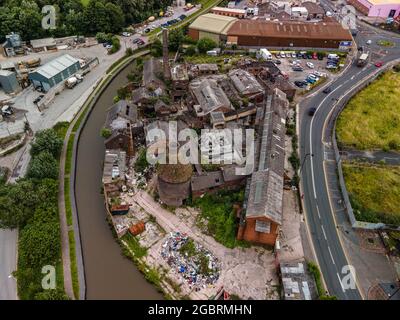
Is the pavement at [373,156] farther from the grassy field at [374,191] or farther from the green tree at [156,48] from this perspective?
the green tree at [156,48]

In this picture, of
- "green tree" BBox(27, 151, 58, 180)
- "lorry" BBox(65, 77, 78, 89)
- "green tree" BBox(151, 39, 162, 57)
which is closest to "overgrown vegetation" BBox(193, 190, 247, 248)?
"green tree" BBox(27, 151, 58, 180)

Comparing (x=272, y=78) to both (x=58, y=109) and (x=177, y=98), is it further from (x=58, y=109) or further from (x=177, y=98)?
(x=58, y=109)

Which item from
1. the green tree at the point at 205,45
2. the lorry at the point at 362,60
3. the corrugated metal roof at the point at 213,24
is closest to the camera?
the lorry at the point at 362,60

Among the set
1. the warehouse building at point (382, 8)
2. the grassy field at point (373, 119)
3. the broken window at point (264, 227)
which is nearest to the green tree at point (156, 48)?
the grassy field at point (373, 119)

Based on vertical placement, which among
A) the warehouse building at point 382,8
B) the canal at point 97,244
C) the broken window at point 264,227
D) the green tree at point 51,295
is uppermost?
the warehouse building at point 382,8

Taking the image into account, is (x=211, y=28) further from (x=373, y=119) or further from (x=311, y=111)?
(x=373, y=119)

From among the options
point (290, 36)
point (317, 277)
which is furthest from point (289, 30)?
point (317, 277)

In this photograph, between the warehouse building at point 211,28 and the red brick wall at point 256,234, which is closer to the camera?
the red brick wall at point 256,234

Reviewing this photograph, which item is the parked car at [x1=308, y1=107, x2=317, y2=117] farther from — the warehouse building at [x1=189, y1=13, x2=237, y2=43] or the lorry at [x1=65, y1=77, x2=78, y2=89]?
the lorry at [x1=65, y1=77, x2=78, y2=89]
